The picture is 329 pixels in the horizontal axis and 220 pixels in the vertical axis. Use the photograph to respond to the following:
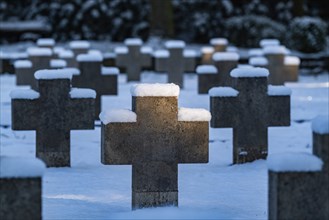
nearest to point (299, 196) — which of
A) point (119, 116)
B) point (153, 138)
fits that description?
point (153, 138)

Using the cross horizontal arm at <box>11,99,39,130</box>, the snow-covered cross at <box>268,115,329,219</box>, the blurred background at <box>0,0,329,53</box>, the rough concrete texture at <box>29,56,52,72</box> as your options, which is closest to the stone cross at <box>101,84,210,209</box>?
the snow-covered cross at <box>268,115,329,219</box>

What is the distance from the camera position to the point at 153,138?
22.8 ft

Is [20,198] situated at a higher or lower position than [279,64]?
higher

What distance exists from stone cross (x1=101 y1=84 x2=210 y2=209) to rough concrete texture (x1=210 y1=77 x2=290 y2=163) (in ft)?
6.49

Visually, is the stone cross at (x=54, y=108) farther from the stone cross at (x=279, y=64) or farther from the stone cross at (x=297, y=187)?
the stone cross at (x=279, y=64)

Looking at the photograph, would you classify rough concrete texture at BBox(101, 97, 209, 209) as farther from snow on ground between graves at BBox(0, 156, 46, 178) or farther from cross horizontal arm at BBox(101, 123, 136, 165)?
snow on ground between graves at BBox(0, 156, 46, 178)

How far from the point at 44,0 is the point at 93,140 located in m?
15.1

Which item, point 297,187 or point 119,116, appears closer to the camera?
point 297,187

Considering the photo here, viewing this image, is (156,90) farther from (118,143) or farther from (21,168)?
(21,168)

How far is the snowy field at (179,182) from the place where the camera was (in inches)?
271

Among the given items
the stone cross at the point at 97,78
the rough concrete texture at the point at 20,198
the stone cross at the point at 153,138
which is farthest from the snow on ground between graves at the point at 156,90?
the stone cross at the point at 97,78

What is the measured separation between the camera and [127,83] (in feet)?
57.6

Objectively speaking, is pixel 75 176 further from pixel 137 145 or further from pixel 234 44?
pixel 234 44

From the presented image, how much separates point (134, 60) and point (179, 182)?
943cm
